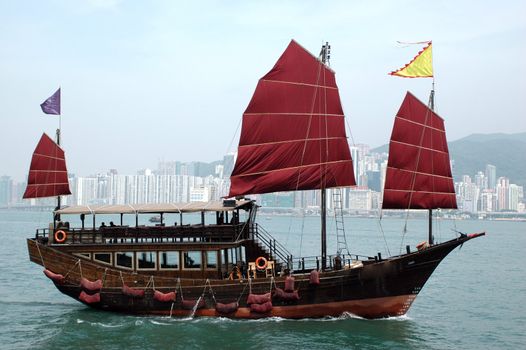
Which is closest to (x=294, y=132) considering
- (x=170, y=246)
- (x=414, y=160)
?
(x=414, y=160)

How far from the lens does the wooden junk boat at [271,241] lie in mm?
22484

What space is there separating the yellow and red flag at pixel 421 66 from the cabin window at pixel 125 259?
13272mm

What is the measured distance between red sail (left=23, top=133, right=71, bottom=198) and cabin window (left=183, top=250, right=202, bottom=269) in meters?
7.97

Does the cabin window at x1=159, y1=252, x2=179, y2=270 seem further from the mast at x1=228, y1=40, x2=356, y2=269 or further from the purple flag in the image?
the purple flag

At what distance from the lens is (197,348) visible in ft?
64.4

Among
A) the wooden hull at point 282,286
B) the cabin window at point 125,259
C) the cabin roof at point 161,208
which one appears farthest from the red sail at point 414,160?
the cabin window at point 125,259

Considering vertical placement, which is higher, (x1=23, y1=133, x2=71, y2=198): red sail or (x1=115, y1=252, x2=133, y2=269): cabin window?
(x1=23, y1=133, x2=71, y2=198): red sail

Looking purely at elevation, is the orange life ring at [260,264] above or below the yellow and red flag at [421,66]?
below

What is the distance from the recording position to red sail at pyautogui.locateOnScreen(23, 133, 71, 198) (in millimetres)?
27734

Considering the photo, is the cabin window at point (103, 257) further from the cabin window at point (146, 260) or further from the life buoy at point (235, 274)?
the life buoy at point (235, 274)

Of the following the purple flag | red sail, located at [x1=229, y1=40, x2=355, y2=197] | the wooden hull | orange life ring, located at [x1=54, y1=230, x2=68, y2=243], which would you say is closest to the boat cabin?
orange life ring, located at [x1=54, y1=230, x2=68, y2=243]

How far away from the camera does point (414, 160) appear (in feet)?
81.9

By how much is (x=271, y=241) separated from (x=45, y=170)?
11939mm

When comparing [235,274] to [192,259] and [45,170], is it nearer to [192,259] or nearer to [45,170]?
[192,259]
